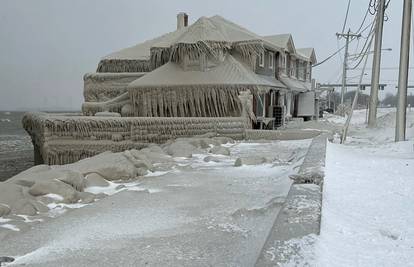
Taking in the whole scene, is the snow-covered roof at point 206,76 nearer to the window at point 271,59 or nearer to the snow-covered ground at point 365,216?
the window at point 271,59

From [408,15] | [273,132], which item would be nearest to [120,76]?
[273,132]

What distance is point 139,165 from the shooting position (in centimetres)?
885

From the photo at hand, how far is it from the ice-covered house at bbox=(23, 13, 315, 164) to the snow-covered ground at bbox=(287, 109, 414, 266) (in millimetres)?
9323

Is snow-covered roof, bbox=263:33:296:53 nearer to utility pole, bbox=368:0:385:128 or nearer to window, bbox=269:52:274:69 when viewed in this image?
window, bbox=269:52:274:69

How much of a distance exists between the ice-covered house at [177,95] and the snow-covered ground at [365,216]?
9.32 m

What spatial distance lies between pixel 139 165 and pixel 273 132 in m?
8.10

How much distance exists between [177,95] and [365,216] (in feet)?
61.6

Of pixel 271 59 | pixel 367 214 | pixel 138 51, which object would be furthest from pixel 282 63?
pixel 367 214

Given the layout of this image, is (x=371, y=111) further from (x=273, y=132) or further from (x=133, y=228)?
(x=133, y=228)

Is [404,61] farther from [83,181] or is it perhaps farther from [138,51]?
[138,51]

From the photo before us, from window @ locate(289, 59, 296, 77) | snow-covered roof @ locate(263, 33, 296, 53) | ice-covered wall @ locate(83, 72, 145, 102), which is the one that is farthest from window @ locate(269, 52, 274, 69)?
ice-covered wall @ locate(83, 72, 145, 102)

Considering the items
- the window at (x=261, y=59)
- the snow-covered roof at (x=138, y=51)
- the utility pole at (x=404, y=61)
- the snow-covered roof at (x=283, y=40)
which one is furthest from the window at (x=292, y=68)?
the utility pole at (x=404, y=61)

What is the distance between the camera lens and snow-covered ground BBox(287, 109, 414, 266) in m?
3.23

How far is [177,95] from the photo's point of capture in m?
22.7
